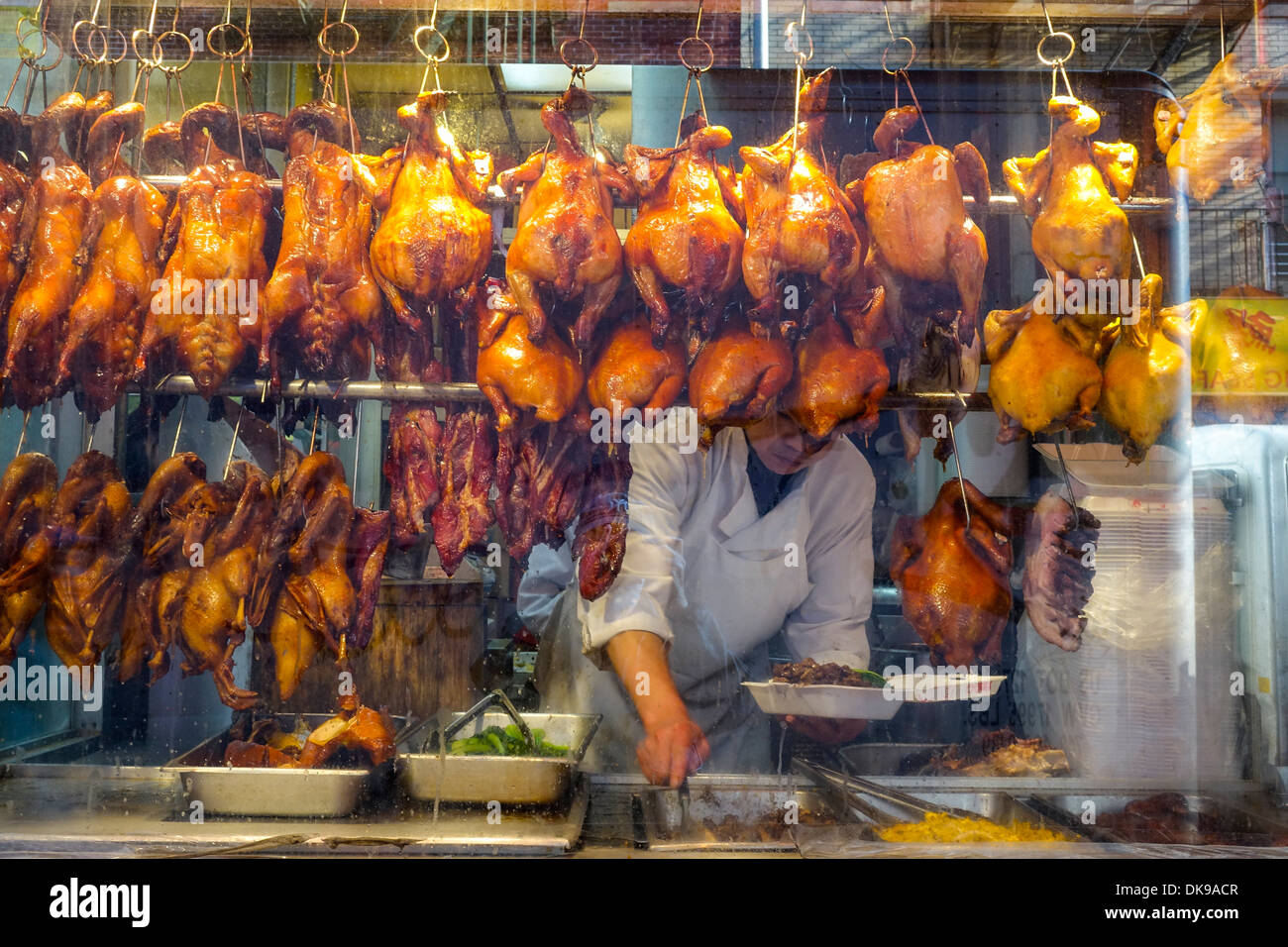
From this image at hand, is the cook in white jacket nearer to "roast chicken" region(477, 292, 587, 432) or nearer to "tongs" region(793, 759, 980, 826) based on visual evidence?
"tongs" region(793, 759, 980, 826)

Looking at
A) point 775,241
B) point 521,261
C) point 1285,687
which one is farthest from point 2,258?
point 1285,687

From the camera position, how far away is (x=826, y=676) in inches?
105

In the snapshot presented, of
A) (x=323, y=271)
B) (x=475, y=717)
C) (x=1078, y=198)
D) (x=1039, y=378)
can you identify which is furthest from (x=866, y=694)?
(x=323, y=271)

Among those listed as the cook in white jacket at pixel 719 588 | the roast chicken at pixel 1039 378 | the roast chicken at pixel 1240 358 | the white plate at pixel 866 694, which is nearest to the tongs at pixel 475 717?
the cook in white jacket at pixel 719 588

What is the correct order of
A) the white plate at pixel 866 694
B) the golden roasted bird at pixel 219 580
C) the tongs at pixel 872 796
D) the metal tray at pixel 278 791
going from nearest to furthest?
the metal tray at pixel 278 791 < the tongs at pixel 872 796 < the white plate at pixel 866 694 < the golden roasted bird at pixel 219 580

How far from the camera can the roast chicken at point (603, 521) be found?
8.61ft

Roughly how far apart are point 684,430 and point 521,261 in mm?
665

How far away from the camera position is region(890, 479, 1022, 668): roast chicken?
2.81 m

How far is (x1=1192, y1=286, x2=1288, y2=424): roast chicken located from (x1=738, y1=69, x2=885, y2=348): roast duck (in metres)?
0.87

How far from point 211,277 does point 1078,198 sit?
8.22 ft

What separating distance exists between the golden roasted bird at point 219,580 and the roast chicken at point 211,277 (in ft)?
1.08

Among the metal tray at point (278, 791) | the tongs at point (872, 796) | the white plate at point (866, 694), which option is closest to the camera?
the metal tray at point (278, 791)

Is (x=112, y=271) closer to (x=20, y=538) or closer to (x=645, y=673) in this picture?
(x=20, y=538)

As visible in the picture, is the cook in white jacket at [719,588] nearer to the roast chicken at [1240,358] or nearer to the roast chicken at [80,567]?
the roast chicken at [1240,358]
